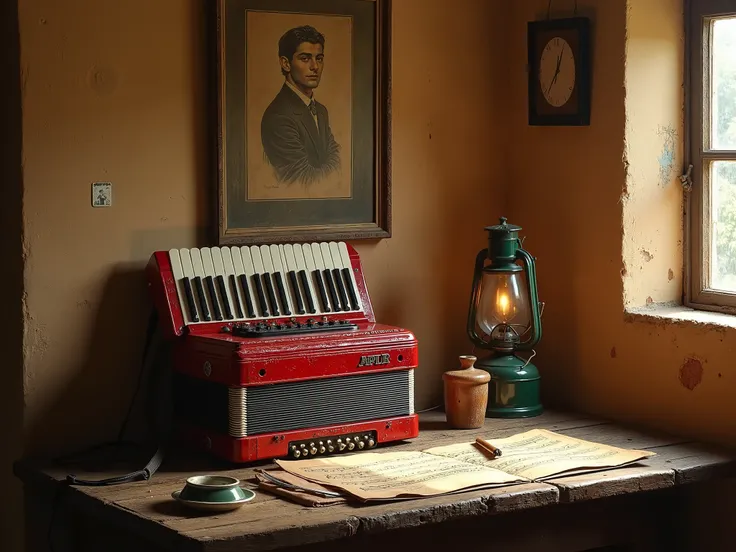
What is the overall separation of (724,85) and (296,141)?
4.88ft

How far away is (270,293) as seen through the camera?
3.85 meters

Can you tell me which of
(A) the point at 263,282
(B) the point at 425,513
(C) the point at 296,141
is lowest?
(B) the point at 425,513

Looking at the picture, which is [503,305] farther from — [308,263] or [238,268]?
[238,268]

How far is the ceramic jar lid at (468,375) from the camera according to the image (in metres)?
3.91

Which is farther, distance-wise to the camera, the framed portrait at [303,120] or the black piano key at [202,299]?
the framed portrait at [303,120]

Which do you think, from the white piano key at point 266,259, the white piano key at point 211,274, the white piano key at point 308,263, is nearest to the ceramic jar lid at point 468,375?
the white piano key at point 308,263

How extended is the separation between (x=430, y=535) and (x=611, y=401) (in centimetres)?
114

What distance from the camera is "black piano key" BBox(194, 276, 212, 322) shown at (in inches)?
146

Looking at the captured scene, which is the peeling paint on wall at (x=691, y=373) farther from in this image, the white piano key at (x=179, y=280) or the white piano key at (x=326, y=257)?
the white piano key at (x=179, y=280)

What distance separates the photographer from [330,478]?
3.26 meters

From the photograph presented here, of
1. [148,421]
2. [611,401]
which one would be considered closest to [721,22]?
[611,401]

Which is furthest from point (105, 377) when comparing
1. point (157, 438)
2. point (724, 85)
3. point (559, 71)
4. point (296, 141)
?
point (724, 85)

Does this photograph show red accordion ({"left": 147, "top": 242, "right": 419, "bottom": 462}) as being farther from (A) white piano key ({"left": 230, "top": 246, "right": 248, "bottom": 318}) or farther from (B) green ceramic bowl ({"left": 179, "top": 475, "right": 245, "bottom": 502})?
(B) green ceramic bowl ({"left": 179, "top": 475, "right": 245, "bottom": 502})

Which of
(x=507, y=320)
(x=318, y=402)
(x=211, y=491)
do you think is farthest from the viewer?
(x=507, y=320)
